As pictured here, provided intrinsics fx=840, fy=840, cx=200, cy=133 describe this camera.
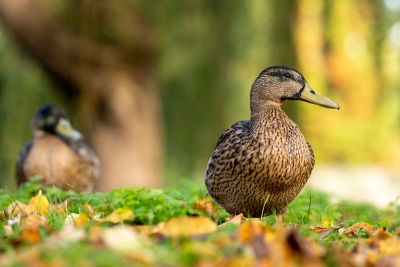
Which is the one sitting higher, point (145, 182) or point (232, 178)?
point (232, 178)

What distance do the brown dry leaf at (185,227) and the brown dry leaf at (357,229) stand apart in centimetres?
99

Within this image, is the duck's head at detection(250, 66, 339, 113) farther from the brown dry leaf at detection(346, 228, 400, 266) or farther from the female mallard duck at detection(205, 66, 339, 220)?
the brown dry leaf at detection(346, 228, 400, 266)

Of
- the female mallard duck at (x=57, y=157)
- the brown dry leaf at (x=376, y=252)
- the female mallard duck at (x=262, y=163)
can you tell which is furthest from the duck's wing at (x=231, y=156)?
the female mallard duck at (x=57, y=157)

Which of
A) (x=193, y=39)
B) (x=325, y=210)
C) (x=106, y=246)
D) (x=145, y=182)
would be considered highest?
(x=193, y=39)

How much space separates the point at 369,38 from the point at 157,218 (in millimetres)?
6912

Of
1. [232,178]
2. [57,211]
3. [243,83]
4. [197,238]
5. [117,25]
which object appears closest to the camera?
[197,238]

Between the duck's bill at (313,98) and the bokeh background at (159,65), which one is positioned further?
the bokeh background at (159,65)

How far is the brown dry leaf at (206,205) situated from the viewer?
5.09 meters

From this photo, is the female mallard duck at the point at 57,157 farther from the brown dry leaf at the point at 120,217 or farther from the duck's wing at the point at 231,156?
the brown dry leaf at the point at 120,217

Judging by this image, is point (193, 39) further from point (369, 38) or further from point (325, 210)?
point (325, 210)

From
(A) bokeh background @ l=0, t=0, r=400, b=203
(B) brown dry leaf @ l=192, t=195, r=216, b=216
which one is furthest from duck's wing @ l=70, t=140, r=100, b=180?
(A) bokeh background @ l=0, t=0, r=400, b=203

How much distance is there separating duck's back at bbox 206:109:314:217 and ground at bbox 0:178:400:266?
0.16 meters

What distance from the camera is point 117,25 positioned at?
38.0 feet

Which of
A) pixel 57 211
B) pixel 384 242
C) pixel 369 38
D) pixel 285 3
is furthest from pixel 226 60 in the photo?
pixel 384 242
